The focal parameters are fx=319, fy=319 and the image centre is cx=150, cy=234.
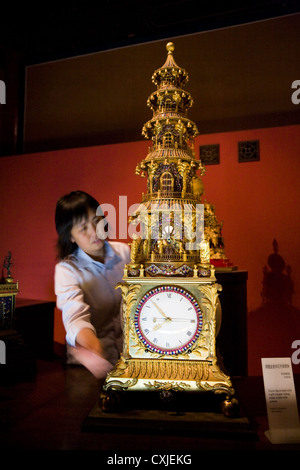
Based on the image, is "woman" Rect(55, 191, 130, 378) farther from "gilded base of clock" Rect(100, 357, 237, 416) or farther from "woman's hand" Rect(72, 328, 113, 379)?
"gilded base of clock" Rect(100, 357, 237, 416)

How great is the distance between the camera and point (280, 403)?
1611 mm

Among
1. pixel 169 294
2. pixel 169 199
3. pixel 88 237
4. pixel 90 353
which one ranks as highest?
pixel 169 199

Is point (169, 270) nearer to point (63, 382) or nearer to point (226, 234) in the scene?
point (63, 382)

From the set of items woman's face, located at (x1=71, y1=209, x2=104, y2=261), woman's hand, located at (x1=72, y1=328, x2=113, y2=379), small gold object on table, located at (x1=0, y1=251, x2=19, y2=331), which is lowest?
woman's hand, located at (x1=72, y1=328, x2=113, y2=379)

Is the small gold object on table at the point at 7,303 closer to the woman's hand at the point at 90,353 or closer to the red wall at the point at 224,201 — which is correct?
the woman's hand at the point at 90,353

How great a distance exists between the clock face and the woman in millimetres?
→ 1313

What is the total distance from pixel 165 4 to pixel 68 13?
1208 mm

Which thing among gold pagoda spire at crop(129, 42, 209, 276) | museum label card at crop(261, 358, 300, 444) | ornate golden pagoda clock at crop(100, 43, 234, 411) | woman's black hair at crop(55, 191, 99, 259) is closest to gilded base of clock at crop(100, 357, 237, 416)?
ornate golden pagoda clock at crop(100, 43, 234, 411)

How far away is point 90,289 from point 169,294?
1466 mm

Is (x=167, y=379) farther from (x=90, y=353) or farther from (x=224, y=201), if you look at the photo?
(x=224, y=201)

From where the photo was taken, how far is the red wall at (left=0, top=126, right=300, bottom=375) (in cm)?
324

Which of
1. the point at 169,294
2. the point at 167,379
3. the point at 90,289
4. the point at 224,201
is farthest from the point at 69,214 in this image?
the point at 167,379

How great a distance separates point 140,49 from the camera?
3.99 m

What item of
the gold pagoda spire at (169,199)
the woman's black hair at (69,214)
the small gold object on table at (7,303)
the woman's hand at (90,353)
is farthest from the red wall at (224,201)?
the gold pagoda spire at (169,199)
